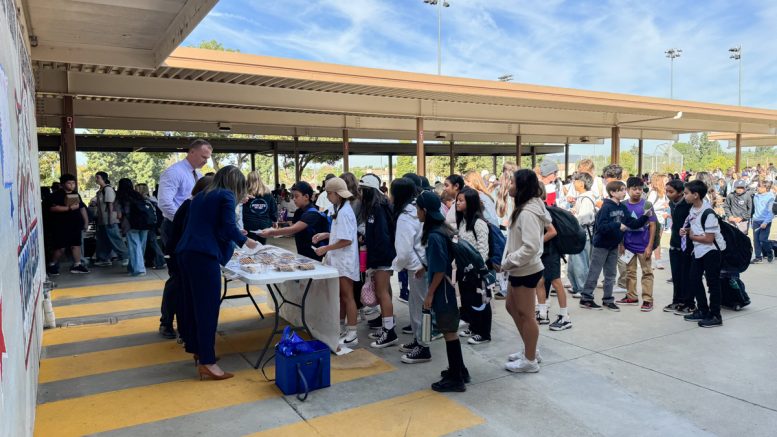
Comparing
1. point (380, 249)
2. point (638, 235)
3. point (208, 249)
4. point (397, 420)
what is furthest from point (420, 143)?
point (397, 420)

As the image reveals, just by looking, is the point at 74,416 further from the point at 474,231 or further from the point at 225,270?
the point at 474,231

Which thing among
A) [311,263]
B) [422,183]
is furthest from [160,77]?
[311,263]

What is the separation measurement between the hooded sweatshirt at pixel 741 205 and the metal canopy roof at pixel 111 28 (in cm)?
893

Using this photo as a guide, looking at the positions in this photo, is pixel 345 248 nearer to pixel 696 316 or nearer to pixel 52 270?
pixel 696 316

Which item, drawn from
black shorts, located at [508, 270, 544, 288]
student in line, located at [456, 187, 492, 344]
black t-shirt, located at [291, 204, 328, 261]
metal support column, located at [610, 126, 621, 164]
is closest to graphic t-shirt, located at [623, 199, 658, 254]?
student in line, located at [456, 187, 492, 344]

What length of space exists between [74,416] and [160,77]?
8.13m

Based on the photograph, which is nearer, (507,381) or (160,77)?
(507,381)

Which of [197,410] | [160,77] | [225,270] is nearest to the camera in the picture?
[197,410]

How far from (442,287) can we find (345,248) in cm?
130

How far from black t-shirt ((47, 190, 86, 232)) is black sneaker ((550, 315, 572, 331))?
24.9 feet

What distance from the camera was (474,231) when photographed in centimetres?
524

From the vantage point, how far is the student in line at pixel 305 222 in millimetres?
5363

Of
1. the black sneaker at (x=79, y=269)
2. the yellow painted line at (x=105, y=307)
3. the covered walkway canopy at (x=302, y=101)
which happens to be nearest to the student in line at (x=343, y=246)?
the yellow painted line at (x=105, y=307)

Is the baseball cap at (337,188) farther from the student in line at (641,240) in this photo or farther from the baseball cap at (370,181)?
the student in line at (641,240)
